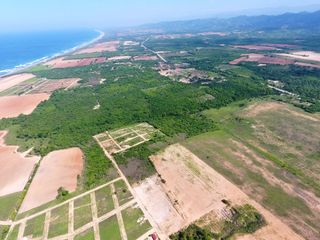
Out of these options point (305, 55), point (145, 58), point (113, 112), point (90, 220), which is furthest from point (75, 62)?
point (90, 220)

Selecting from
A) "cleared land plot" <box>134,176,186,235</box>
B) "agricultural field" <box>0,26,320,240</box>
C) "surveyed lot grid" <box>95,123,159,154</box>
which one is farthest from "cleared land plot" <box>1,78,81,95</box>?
"cleared land plot" <box>134,176,186,235</box>

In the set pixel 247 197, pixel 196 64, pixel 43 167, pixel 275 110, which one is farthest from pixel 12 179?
pixel 196 64

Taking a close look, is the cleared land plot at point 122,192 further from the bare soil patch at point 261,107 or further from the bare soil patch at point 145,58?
the bare soil patch at point 145,58

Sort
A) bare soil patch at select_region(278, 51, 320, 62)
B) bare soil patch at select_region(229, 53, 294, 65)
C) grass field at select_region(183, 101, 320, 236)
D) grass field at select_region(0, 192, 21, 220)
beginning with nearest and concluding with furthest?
1. grass field at select_region(183, 101, 320, 236)
2. grass field at select_region(0, 192, 21, 220)
3. bare soil patch at select_region(229, 53, 294, 65)
4. bare soil patch at select_region(278, 51, 320, 62)

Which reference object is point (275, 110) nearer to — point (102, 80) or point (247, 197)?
point (247, 197)

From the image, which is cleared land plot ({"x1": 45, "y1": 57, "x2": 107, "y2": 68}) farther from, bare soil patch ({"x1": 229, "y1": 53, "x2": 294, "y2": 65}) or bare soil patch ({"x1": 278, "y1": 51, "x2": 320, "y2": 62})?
bare soil patch ({"x1": 278, "y1": 51, "x2": 320, "y2": 62})

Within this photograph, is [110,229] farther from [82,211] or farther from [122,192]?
[122,192]
